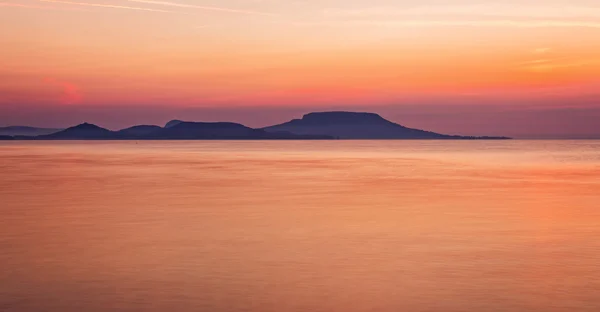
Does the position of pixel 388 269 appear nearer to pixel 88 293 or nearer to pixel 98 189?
pixel 88 293

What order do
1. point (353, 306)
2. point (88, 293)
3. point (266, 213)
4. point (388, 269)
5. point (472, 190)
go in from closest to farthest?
point (353, 306) < point (88, 293) < point (388, 269) < point (266, 213) < point (472, 190)

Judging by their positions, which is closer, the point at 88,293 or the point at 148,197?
the point at 88,293

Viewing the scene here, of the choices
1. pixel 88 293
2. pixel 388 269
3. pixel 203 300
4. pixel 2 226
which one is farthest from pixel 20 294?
pixel 2 226

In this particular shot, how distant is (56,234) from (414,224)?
24.6 ft

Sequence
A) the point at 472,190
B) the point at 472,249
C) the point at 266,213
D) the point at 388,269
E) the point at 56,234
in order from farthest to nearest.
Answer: the point at 472,190
the point at 266,213
the point at 56,234
the point at 472,249
the point at 388,269

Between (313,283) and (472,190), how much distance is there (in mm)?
16647

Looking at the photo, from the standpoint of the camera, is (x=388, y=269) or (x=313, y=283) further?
(x=388, y=269)

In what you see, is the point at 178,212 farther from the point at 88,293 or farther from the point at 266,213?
the point at 88,293

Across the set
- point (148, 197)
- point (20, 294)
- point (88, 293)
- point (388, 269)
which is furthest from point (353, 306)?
point (148, 197)

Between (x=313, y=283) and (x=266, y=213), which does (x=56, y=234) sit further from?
(x=313, y=283)

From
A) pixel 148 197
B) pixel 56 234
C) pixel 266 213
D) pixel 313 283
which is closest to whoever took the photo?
pixel 313 283

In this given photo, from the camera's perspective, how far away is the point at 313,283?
388 inches

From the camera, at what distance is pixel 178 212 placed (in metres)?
18.4

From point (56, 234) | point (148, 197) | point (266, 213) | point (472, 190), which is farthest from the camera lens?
point (472, 190)
